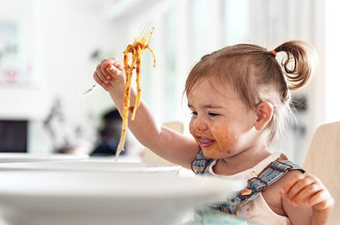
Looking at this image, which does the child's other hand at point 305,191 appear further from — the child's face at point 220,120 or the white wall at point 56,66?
the white wall at point 56,66

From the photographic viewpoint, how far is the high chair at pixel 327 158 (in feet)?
3.25

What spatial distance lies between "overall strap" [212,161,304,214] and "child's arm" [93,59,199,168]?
11.8 inches

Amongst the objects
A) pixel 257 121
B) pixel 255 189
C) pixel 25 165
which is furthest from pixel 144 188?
pixel 257 121

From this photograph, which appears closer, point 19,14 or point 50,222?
point 50,222

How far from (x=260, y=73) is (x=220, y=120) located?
152 mm

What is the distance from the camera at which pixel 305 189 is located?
0.80 m

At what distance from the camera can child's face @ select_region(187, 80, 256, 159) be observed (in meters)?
1.11

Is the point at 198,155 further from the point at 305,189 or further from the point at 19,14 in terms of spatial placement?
the point at 19,14

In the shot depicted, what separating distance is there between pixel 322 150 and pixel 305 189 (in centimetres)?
30

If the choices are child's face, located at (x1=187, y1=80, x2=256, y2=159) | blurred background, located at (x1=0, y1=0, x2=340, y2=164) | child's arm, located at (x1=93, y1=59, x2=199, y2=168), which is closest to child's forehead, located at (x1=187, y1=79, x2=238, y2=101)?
child's face, located at (x1=187, y1=80, x2=256, y2=159)

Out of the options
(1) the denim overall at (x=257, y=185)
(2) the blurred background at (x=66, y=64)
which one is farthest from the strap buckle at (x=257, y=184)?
(2) the blurred background at (x=66, y=64)

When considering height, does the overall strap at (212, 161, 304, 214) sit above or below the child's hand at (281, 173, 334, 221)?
below

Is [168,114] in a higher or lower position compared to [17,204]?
lower

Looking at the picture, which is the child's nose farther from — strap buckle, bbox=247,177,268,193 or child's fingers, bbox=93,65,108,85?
child's fingers, bbox=93,65,108,85
